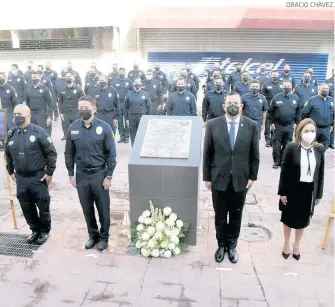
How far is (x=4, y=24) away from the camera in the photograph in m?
14.1

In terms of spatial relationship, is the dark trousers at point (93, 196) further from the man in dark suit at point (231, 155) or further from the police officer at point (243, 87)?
the police officer at point (243, 87)

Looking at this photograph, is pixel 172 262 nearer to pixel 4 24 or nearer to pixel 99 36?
pixel 99 36

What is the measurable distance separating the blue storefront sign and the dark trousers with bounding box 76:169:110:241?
1096cm

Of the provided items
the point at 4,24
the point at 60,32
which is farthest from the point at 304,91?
the point at 4,24

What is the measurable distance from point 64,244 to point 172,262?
1.46 m

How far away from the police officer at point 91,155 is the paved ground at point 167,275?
67cm

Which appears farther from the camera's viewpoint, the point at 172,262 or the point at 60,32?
the point at 60,32

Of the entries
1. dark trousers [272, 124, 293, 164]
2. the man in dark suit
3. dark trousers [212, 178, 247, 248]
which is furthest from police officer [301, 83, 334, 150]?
dark trousers [212, 178, 247, 248]

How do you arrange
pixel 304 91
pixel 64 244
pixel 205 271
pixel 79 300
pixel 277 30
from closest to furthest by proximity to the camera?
pixel 79 300, pixel 205 271, pixel 64 244, pixel 304 91, pixel 277 30

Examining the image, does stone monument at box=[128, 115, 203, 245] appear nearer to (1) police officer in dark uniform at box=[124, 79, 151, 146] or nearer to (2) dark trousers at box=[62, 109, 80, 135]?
(1) police officer in dark uniform at box=[124, 79, 151, 146]

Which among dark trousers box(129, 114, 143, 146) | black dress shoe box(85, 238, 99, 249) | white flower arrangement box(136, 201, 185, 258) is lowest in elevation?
black dress shoe box(85, 238, 99, 249)

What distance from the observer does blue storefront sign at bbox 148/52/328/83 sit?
46.3 feet

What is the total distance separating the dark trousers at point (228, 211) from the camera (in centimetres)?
412

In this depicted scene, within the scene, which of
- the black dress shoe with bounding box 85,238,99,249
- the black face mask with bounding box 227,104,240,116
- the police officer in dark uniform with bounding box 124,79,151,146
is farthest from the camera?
the police officer in dark uniform with bounding box 124,79,151,146
